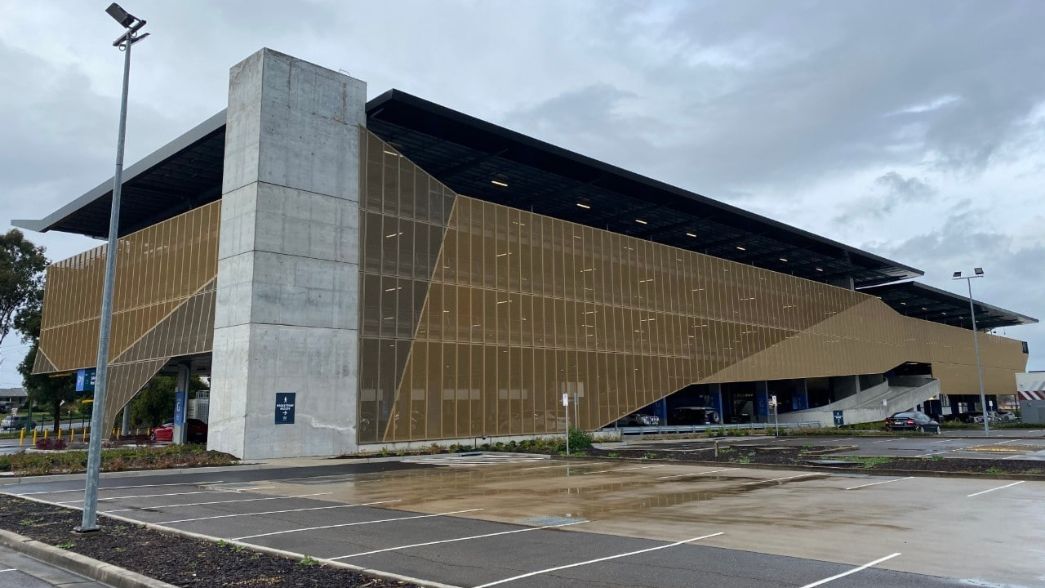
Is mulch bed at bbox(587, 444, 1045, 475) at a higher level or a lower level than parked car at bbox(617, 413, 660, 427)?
lower

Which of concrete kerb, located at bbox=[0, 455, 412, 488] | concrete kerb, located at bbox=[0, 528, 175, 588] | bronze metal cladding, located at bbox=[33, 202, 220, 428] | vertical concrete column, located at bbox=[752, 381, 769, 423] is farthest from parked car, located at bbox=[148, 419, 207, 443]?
vertical concrete column, located at bbox=[752, 381, 769, 423]

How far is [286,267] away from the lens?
103 feet

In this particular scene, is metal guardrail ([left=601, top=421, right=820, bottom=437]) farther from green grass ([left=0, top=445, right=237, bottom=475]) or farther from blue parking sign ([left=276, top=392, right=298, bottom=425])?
green grass ([left=0, top=445, right=237, bottom=475])

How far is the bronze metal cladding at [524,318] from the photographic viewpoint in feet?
116

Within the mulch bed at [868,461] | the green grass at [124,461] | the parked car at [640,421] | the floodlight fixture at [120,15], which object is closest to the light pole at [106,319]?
the floodlight fixture at [120,15]

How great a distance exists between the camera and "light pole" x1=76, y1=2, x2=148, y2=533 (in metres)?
11.7

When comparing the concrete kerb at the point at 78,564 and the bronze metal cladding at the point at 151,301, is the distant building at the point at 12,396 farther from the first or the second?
the concrete kerb at the point at 78,564

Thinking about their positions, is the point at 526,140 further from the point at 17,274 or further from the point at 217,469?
the point at 17,274

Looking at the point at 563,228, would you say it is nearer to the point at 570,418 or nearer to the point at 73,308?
the point at 570,418

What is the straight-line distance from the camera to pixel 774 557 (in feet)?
30.8

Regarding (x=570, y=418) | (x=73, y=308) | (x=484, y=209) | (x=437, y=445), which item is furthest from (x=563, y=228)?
(x=73, y=308)

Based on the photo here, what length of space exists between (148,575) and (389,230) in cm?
2838

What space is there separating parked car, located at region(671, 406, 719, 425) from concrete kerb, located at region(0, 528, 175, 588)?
56.3 metres

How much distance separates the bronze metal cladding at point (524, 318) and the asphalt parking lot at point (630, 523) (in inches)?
546
